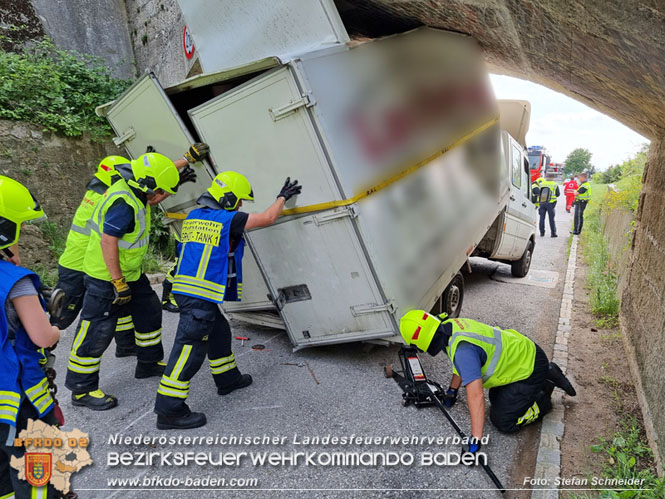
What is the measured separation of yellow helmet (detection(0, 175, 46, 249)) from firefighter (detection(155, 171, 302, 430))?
3.68ft

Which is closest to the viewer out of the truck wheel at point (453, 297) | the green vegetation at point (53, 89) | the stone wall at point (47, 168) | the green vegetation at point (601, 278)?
the truck wheel at point (453, 297)

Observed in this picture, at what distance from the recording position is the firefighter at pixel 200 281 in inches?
103

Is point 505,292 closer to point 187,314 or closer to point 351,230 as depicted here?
point 351,230

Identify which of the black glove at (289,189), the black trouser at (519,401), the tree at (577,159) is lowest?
the tree at (577,159)

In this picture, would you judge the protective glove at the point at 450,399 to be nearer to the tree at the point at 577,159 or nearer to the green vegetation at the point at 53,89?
the green vegetation at the point at 53,89

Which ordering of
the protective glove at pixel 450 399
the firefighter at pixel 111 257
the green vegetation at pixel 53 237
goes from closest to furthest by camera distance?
the firefighter at pixel 111 257 → the protective glove at pixel 450 399 → the green vegetation at pixel 53 237

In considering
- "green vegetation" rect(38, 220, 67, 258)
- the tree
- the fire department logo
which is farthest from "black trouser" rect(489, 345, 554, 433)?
the tree

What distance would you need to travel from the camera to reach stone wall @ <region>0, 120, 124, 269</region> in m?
5.51

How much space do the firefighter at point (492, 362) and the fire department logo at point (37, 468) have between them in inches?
76.0

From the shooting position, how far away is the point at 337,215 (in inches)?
110

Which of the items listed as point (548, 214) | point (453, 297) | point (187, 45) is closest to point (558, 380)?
point (453, 297)

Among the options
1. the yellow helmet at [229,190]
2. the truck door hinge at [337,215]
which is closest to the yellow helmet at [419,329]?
the truck door hinge at [337,215]

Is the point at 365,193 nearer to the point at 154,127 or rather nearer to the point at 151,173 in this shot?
the point at 151,173

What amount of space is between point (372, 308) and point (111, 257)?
1929 millimetres
